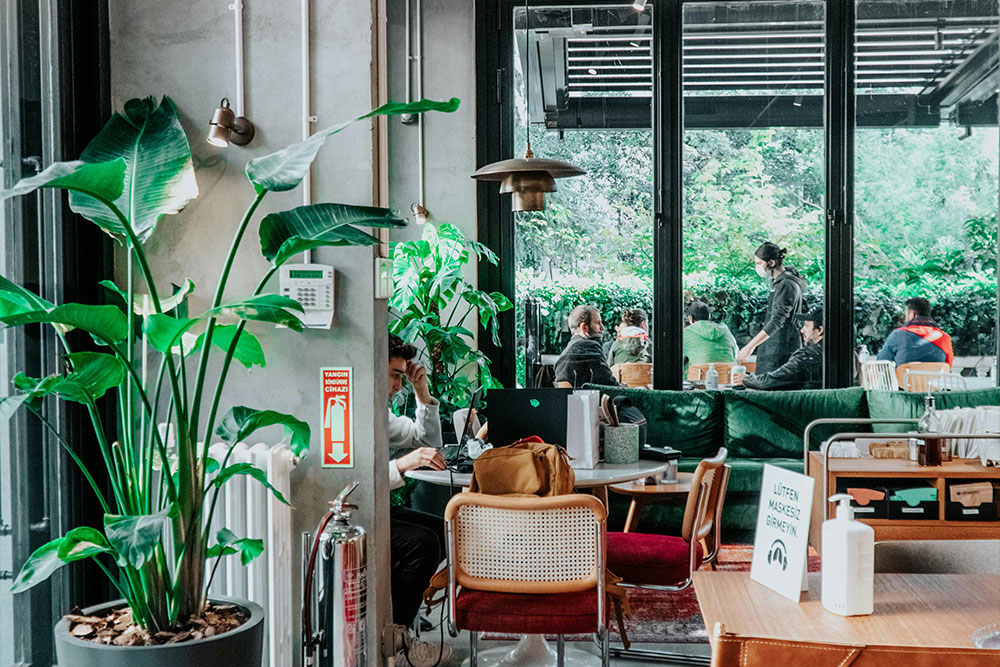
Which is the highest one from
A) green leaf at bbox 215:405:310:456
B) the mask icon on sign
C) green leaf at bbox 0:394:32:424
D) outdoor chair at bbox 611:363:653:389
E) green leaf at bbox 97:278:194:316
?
green leaf at bbox 97:278:194:316

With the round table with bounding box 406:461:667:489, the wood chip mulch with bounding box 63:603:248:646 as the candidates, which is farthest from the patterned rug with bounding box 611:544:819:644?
the wood chip mulch with bounding box 63:603:248:646

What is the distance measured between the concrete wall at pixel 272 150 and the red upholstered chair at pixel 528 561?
32cm

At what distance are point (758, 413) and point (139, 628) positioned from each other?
4.62 meters

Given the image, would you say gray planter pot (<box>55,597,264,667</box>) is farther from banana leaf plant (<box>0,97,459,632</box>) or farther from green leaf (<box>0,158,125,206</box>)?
green leaf (<box>0,158,125,206</box>)

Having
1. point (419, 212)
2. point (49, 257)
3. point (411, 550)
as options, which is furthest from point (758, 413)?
point (49, 257)

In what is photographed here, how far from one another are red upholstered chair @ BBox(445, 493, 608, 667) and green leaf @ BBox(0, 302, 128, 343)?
3.63 ft

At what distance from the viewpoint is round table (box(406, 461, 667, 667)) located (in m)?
3.52

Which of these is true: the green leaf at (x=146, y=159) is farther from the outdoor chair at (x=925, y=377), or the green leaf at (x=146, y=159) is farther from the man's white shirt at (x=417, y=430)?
the outdoor chair at (x=925, y=377)

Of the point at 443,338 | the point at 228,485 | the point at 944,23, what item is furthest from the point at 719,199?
the point at 228,485

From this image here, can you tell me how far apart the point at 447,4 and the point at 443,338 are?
2.42 metres

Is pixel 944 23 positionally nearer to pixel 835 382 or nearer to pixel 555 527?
pixel 835 382

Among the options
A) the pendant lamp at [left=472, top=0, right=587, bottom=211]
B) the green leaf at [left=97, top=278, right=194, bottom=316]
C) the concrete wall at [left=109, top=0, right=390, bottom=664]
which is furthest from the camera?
the pendant lamp at [left=472, top=0, right=587, bottom=211]

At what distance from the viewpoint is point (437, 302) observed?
532 cm

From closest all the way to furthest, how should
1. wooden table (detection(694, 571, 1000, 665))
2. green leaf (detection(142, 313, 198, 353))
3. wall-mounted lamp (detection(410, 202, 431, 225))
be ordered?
wooden table (detection(694, 571, 1000, 665)) → green leaf (detection(142, 313, 198, 353)) → wall-mounted lamp (detection(410, 202, 431, 225))
